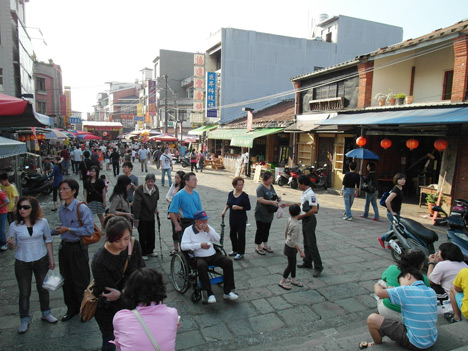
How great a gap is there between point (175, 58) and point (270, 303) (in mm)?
49277

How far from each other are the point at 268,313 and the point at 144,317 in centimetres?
257

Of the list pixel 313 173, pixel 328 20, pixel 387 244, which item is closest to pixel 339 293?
pixel 387 244

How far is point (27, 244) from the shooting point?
3.75 metres

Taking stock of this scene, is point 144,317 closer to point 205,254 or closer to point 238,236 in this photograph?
point 205,254

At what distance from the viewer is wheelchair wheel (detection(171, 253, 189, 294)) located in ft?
14.8

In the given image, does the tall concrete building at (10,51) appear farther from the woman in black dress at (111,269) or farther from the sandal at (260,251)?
the woman in black dress at (111,269)

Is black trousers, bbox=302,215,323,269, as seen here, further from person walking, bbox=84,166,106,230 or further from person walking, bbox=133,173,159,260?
person walking, bbox=84,166,106,230

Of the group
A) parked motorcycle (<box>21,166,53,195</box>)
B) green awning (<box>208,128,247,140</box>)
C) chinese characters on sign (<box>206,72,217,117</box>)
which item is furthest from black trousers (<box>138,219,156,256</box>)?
chinese characters on sign (<box>206,72,217,117</box>)

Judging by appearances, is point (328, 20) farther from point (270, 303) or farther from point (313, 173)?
point (270, 303)

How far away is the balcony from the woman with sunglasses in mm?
13157

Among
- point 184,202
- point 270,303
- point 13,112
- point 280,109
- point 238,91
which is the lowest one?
point 270,303

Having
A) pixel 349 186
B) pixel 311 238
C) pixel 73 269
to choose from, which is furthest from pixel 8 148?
pixel 349 186

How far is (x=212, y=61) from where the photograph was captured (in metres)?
27.9

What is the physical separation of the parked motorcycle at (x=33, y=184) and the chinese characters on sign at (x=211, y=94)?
1556 centimetres
